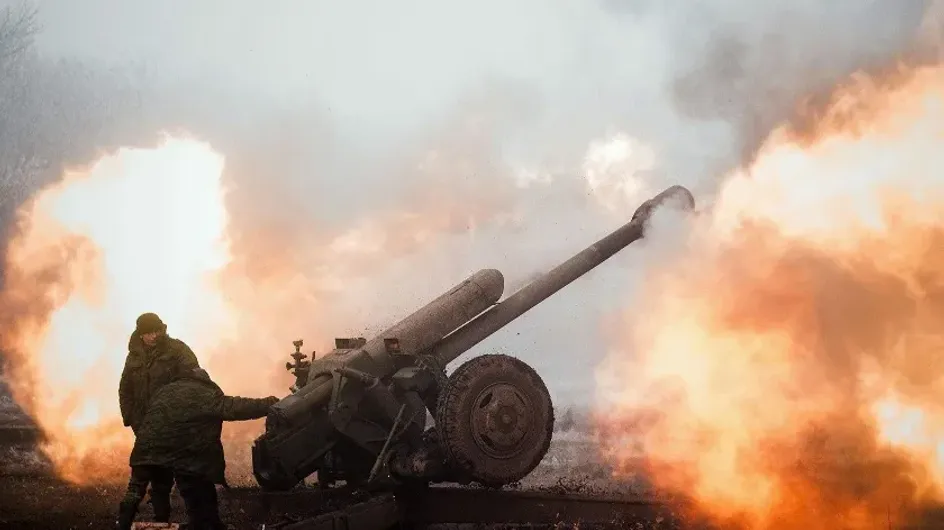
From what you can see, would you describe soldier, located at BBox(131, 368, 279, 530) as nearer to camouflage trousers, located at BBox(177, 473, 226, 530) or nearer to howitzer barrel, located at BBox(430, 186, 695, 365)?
camouflage trousers, located at BBox(177, 473, 226, 530)

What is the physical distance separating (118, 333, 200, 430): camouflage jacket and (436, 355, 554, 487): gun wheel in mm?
2919

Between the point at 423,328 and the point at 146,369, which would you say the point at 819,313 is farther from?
the point at 146,369

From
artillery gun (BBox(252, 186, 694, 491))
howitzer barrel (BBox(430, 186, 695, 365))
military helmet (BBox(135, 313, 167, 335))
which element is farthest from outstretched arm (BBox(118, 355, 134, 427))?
howitzer barrel (BBox(430, 186, 695, 365))

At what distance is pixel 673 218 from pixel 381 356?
561cm

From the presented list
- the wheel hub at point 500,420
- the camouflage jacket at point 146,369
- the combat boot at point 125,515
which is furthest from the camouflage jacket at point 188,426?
the wheel hub at point 500,420

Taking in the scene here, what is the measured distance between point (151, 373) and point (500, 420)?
3979mm

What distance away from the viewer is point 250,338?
17031mm

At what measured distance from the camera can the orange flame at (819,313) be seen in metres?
11.1

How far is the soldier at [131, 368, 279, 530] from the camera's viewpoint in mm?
7977

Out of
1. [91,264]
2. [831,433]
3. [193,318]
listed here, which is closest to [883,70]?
[831,433]

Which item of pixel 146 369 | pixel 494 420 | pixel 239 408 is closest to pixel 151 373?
pixel 146 369

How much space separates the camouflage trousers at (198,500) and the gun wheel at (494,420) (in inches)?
102

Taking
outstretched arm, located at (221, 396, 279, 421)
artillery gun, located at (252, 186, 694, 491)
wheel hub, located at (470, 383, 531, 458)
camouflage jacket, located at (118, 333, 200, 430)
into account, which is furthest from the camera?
wheel hub, located at (470, 383, 531, 458)

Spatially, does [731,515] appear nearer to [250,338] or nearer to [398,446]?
[398,446]
